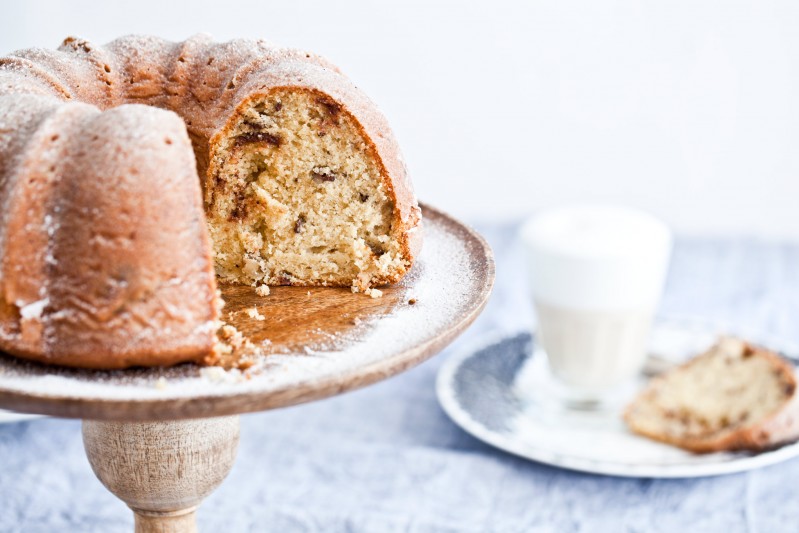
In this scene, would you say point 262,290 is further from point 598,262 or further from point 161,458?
point 598,262

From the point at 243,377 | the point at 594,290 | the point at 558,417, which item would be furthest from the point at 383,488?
the point at 243,377

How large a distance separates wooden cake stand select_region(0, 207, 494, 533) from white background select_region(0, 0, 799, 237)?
1.83 meters

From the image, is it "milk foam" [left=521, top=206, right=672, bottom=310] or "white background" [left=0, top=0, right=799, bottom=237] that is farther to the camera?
"white background" [left=0, top=0, right=799, bottom=237]

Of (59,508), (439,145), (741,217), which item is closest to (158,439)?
(59,508)

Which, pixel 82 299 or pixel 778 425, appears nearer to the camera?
pixel 82 299

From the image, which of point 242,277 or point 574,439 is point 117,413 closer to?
point 242,277

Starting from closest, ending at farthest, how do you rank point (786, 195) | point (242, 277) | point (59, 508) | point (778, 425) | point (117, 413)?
point (117, 413), point (242, 277), point (59, 508), point (778, 425), point (786, 195)

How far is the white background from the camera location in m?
3.22

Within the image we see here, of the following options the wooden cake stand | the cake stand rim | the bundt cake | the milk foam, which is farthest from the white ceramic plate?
the cake stand rim

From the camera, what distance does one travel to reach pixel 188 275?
1.10 meters

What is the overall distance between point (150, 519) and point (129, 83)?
62cm

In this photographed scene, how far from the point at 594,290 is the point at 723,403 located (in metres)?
→ 0.39

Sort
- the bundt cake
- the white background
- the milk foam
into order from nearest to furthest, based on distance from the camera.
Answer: the bundt cake
the milk foam
the white background

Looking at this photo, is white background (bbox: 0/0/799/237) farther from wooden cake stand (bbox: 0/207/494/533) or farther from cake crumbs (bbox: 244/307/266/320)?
cake crumbs (bbox: 244/307/266/320)
